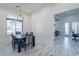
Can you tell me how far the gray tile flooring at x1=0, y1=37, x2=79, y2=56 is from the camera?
2637 mm

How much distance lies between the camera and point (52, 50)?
2.71 meters

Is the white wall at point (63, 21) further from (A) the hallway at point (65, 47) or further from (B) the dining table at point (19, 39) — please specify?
(B) the dining table at point (19, 39)

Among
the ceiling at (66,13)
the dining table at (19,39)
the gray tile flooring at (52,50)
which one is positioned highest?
the ceiling at (66,13)

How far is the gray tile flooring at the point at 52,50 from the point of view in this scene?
2637 mm

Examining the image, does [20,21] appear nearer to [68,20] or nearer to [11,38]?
[11,38]

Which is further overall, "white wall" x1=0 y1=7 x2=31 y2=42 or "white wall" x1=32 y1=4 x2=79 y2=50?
"white wall" x1=32 y1=4 x2=79 y2=50

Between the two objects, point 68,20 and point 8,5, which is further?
point 68,20

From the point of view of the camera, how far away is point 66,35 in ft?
9.41

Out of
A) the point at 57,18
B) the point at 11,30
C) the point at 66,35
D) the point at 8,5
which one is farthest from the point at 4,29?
the point at 66,35

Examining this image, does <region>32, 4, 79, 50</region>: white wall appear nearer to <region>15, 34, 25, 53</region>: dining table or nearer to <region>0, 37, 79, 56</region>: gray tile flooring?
<region>0, 37, 79, 56</region>: gray tile flooring

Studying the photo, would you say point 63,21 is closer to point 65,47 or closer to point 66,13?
point 66,13

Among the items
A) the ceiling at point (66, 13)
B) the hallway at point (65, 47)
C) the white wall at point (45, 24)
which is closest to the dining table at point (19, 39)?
the white wall at point (45, 24)

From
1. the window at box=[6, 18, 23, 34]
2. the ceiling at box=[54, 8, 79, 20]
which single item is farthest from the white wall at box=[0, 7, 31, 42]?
the ceiling at box=[54, 8, 79, 20]

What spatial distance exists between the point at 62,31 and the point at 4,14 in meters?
1.48
